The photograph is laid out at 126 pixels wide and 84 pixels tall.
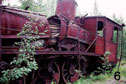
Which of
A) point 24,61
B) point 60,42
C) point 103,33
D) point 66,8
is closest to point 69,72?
point 60,42

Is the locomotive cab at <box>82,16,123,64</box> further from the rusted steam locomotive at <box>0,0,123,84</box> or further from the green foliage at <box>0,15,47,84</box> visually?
the green foliage at <box>0,15,47,84</box>

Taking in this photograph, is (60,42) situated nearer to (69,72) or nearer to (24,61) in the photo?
(69,72)

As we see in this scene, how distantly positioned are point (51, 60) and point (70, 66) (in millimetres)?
1242

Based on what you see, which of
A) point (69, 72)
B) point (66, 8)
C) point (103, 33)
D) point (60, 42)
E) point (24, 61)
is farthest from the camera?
point (103, 33)

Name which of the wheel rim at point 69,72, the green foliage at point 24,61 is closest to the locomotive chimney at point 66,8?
the wheel rim at point 69,72

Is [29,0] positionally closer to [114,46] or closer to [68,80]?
[114,46]

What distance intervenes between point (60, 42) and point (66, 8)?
184 cm

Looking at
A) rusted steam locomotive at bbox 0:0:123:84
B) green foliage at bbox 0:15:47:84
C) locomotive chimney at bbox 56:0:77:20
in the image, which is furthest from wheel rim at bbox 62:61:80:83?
green foliage at bbox 0:15:47:84

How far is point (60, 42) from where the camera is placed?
562 centimetres

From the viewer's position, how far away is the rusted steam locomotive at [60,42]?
13.5 feet

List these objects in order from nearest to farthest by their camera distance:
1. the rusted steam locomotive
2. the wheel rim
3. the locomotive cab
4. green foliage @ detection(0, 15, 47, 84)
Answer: green foliage @ detection(0, 15, 47, 84) < the rusted steam locomotive < the wheel rim < the locomotive cab

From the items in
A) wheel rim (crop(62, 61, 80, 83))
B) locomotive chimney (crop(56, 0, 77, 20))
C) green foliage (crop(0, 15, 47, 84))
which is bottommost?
wheel rim (crop(62, 61, 80, 83))

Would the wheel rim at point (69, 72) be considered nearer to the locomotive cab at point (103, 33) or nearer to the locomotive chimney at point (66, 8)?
the locomotive cab at point (103, 33)

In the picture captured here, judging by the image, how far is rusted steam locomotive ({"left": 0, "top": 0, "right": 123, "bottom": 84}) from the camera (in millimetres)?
4121
